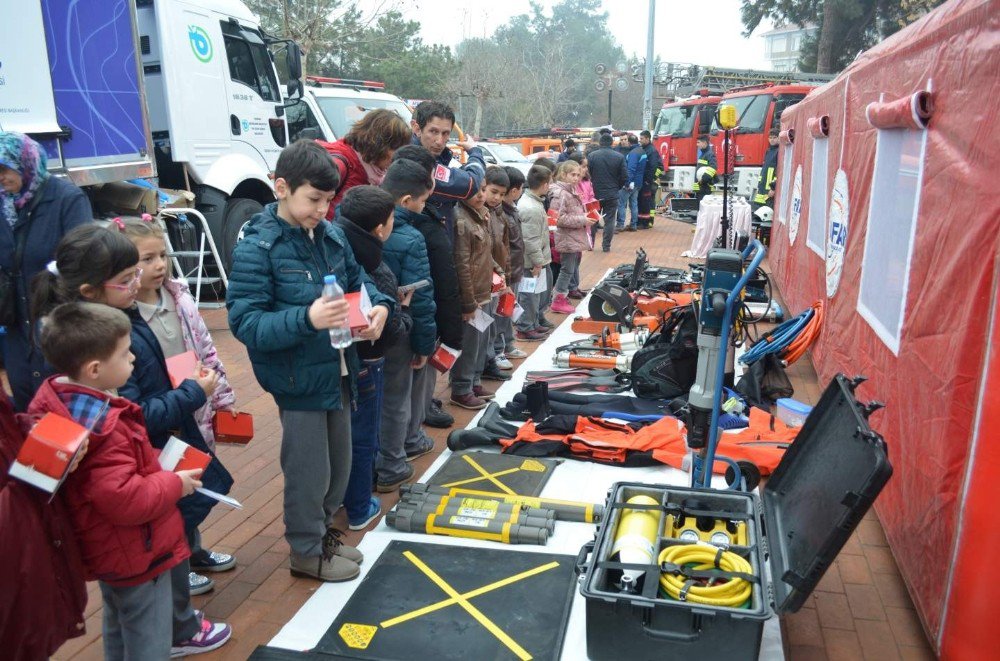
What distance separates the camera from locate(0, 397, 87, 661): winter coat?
189 cm

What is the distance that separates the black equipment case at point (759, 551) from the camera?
2.49 meters

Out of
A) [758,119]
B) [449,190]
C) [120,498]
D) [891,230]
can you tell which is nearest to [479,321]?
[449,190]

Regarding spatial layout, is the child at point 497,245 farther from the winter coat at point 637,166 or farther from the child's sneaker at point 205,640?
the winter coat at point 637,166

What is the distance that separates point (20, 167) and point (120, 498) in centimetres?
181

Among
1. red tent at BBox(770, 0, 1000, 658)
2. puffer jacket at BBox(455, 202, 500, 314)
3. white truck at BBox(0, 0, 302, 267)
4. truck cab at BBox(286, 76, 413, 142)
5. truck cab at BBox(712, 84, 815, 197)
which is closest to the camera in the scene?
red tent at BBox(770, 0, 1000, 658)

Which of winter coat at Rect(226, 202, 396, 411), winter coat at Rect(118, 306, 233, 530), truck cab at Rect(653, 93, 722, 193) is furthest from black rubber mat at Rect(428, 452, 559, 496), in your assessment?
truck cab at Rect(653, 93, 722, 193)

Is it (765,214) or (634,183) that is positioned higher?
(634,183)

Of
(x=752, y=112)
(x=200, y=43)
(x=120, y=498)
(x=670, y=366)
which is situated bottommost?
(x=670, y=366)

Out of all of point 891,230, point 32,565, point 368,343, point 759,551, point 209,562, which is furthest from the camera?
point 891,230

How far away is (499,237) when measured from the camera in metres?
5.57

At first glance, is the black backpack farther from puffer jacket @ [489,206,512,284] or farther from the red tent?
puffer jacket @ [489,206,512,284]

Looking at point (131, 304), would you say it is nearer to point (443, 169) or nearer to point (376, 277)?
point (376, 277)

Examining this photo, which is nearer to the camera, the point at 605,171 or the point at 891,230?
the point at 891,230

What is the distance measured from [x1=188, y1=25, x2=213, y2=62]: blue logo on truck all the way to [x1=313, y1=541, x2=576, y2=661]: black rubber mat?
669 centimetres
